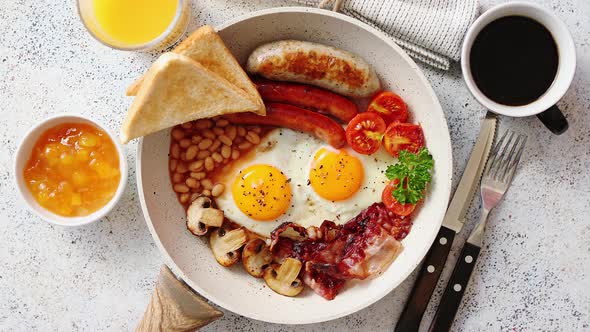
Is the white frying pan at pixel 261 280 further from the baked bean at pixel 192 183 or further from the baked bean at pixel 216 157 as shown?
the baked bean at pixel 216 157

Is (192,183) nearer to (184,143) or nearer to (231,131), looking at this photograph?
(184,143)

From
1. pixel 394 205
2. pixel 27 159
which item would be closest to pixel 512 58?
pixel 394 205

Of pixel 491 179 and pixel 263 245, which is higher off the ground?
pixel 491 179

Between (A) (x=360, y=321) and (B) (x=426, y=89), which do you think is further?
(A) (x=360, y=321)

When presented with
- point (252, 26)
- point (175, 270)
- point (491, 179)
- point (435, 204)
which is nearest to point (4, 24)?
point (252, 26)

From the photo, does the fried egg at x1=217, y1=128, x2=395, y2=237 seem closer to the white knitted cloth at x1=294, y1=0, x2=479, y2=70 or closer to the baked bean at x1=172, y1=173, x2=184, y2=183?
the baked bean at x1=172, y1=173, x2=184, y2=183

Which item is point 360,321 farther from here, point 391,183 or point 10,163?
point 10,163
